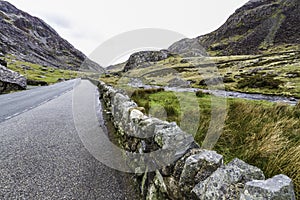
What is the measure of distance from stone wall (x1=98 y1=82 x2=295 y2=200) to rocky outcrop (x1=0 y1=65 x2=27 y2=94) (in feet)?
81.2

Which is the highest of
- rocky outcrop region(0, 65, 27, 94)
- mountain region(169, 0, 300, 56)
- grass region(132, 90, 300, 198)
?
mountain region(169, 0, 300, 56)

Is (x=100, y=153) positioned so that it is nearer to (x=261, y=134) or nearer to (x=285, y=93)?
(x=261, y=134)

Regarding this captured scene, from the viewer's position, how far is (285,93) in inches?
790

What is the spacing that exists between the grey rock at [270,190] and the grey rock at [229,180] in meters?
0.21

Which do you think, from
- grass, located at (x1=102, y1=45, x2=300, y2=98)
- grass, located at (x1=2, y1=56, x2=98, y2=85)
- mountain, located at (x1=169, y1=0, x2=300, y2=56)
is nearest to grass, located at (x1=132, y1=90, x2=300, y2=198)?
grass, located at (x1=102, y1=45, x2=300, y2=98)

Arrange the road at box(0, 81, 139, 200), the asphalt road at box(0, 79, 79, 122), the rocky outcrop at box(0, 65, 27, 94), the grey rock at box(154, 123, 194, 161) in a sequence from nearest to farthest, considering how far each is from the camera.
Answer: the grey rock at box(154, 123, 194, 161), the road at box(0, 81, 139, 200), the asphalt road at box(0, 79, 79, 122), the rocky outcrop at box(0, 65, 27, 94)

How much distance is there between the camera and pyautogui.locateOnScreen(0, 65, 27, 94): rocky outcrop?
23156mm

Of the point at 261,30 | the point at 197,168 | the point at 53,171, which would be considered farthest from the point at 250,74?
the point at 261,30

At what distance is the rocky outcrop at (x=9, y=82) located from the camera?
23.2 meters

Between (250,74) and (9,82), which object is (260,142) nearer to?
(9,82)

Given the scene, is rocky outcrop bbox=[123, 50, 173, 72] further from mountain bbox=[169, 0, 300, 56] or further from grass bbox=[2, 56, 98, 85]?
grass bbox=[2, 56, 98, 85]

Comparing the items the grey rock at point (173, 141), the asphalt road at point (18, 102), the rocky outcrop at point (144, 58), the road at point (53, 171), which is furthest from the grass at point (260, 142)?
the rocky outcrop at point (144, 58)

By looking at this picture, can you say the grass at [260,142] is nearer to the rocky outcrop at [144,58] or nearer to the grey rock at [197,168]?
the grey rock at [197,168]

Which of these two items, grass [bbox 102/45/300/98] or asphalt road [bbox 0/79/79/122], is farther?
grass [bbox 102/45/300/98]
